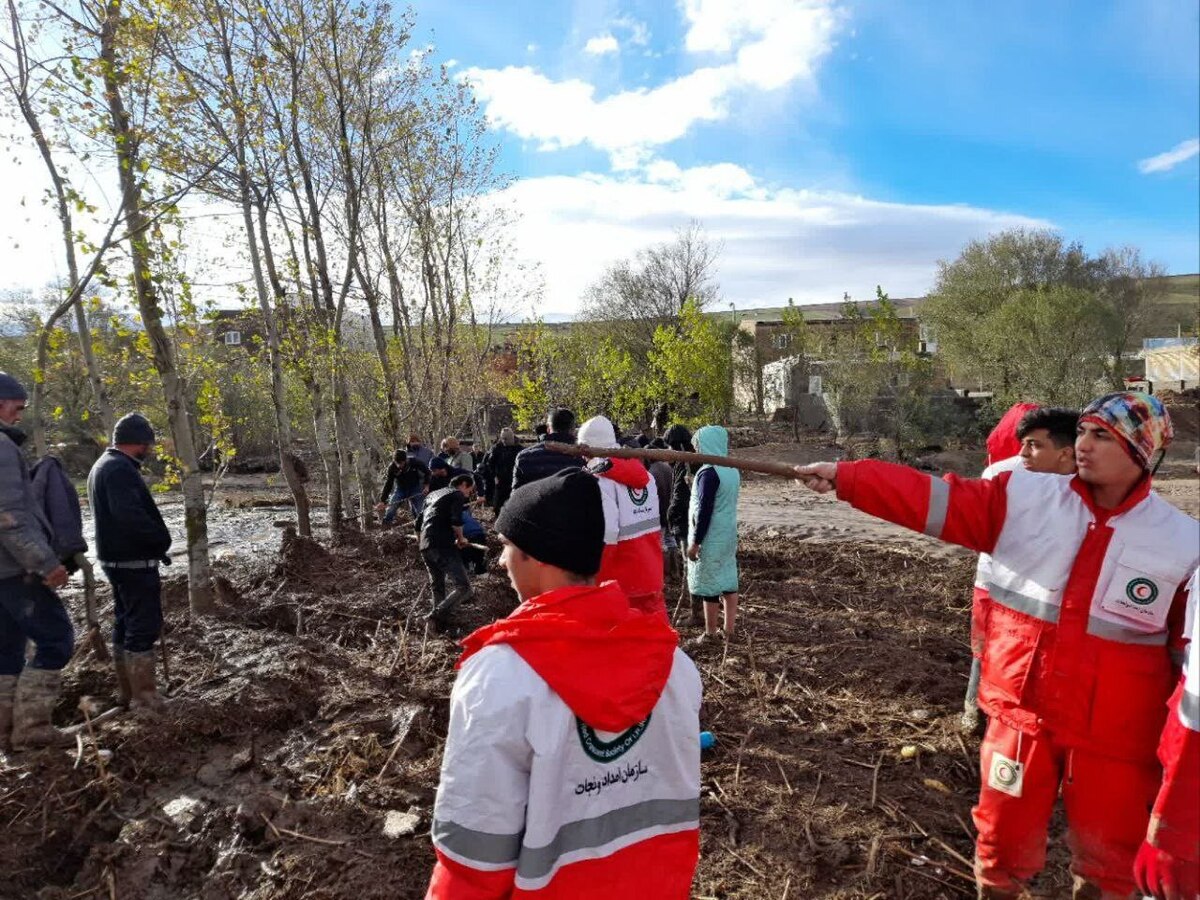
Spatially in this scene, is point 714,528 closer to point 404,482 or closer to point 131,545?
point 131,545

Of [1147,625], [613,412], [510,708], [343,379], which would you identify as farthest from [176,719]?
[613,412]

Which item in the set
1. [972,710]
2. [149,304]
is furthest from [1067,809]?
[149,304]

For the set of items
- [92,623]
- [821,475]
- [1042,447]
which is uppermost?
[821,475]

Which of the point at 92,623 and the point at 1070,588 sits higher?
the point at 1070,588

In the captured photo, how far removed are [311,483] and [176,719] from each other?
70.2 ft

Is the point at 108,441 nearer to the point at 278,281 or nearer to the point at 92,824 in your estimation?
the point at 92,824

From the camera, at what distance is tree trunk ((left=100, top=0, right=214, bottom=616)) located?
564 centimetres

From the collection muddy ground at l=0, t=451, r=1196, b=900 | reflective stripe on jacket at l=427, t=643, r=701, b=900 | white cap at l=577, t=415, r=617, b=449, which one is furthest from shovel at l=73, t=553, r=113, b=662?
reflective stripe on jacket at l=427, t=643, r=701, b=900

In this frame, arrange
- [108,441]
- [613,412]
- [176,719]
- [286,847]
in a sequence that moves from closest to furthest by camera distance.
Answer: [286,847] < [176,719] < [108,441] < [613,412]

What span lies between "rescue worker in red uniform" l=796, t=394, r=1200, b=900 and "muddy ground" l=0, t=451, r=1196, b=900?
98cm

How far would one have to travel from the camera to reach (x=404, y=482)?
37.2ft

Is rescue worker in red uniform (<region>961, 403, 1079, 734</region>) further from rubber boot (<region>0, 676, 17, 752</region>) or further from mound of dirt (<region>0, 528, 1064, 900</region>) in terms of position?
rubber boot (<region>0, 676, 17, 752</region>)

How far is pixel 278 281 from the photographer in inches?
417

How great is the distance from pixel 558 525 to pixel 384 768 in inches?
118
